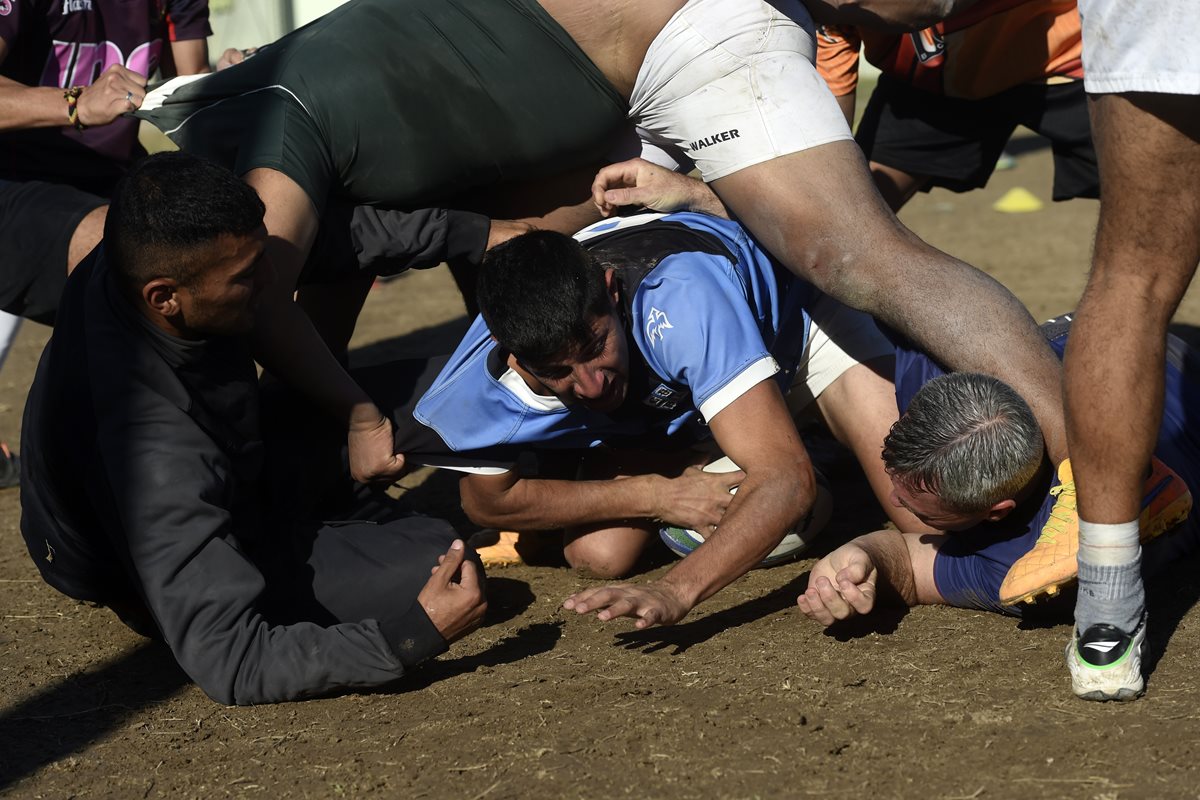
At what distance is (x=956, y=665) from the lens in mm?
2924

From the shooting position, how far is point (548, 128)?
3658 mm

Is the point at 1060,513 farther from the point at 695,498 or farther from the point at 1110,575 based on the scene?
the point at 695,498

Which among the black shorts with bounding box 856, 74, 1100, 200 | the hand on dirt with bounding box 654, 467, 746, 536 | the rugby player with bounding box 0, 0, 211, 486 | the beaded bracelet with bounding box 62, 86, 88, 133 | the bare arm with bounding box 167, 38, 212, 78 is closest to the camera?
the hand on dirt with bounding box 654, 467, 746, 536

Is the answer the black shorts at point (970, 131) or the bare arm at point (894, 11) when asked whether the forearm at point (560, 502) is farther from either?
the black shorts at point (970, 131)

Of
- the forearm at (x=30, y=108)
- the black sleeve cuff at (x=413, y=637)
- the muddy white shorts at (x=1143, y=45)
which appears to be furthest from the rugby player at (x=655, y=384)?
the forearm at (x=30, y=108)

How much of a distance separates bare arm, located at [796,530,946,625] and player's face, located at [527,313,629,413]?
0.65 meters

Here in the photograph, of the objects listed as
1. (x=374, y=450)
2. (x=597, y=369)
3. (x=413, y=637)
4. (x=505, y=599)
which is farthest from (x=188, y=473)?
(x=505, y=599)

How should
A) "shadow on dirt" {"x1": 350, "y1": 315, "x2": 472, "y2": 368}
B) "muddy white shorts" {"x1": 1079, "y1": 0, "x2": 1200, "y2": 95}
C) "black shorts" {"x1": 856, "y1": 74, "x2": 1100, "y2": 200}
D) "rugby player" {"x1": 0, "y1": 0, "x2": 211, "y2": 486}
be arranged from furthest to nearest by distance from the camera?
"shadow on dirt" {"x1": 350, "y1": 315, "x2": 472, "y2": 368} < "black shorts" {"x1": 856, "y1": 74, "x2": 1100, "y2": 200} < "rugby player" {"x1": 0, "y1": 0, "x2": 211, "y2": 486} < "muddy white shorts" {"x1": 1079, "y1": 0, "x2": 1200, "y2": 95}

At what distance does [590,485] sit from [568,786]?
1232 millimetres

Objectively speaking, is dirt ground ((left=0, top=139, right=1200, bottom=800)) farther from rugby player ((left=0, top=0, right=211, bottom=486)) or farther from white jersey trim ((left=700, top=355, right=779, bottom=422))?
rugby player ((left=0, top=0, right=211, bottom=486))

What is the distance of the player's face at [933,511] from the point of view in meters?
2.96

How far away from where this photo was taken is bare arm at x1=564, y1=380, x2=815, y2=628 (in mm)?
2857

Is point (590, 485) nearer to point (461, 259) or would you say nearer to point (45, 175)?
point (461, 259)

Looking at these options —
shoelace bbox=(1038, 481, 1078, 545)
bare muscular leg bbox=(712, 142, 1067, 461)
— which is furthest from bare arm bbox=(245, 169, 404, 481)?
shoelace bbox=(1038, 481, 1078, 545)
